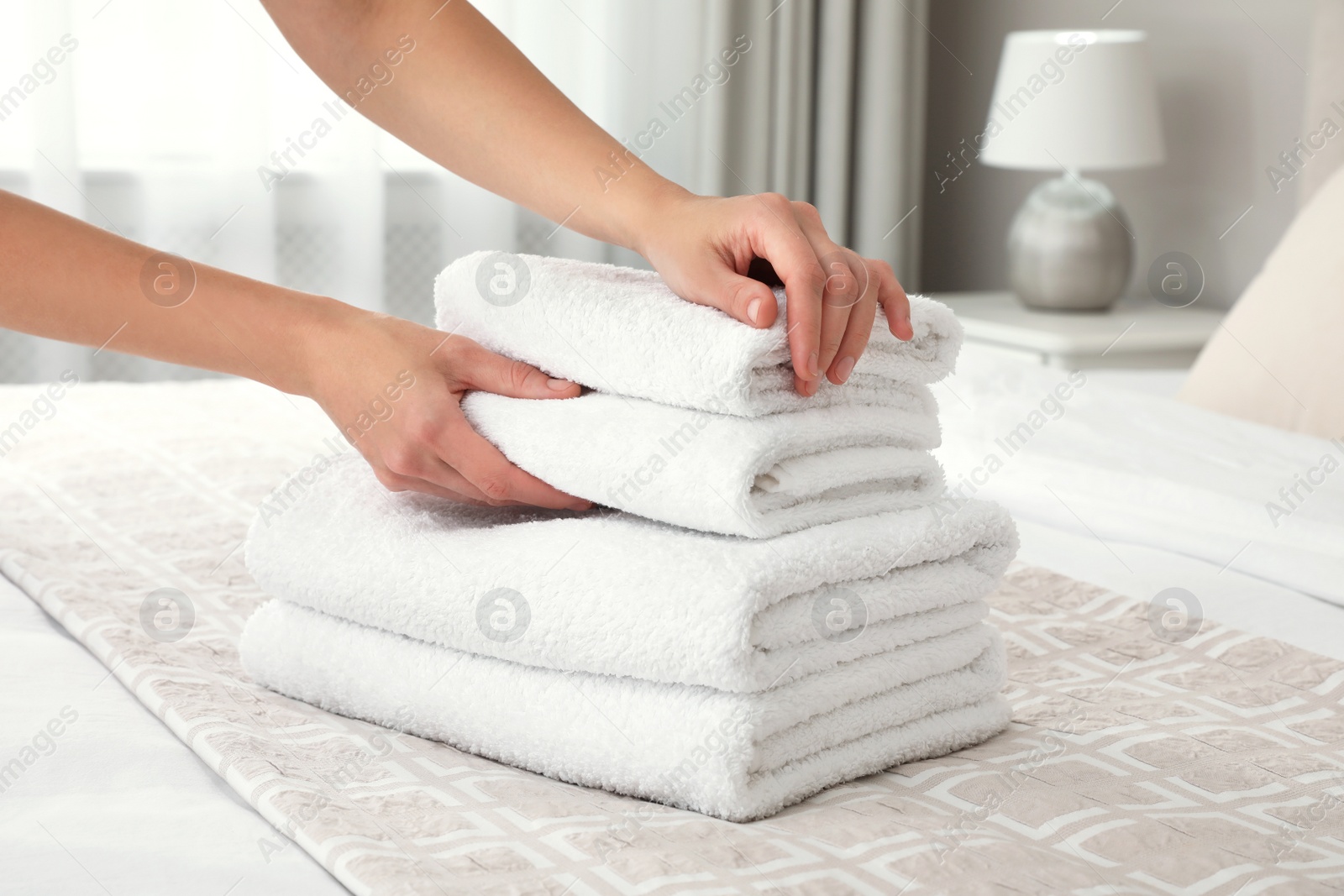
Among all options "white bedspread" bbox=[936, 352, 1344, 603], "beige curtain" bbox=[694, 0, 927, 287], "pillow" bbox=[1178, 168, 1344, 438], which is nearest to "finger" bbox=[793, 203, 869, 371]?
"white bedspread" bbox=[936, 352, 1344, 603]

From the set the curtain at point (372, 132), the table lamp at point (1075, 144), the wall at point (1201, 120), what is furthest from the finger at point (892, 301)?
the curtain at point (372, 132)

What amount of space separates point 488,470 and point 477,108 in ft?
1.06

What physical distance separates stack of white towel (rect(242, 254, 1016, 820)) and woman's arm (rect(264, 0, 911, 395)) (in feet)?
0.08

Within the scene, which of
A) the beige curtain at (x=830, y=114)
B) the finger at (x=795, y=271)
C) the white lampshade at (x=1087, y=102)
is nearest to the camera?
the finger at (x=795, y=271)

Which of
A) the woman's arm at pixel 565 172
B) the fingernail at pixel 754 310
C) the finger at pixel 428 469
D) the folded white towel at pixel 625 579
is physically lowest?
the folded white towel at pixel 625 579

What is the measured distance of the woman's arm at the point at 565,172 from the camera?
0.70 metres

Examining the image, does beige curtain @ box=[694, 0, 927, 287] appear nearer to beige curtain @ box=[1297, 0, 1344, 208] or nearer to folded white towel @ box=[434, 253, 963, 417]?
beige curtain @ box=[1297, 0, 1344, 208]

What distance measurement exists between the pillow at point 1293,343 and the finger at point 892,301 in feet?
3.46

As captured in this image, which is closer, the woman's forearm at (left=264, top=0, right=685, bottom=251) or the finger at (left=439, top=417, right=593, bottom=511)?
the finger at (left=439, top=417, right=593, bottom=511)

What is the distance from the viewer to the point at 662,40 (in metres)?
3.33

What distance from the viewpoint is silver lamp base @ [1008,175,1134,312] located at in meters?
2.69

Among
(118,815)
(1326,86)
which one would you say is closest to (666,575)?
(118,815)

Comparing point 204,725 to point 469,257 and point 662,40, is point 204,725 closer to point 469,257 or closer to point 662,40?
point 469,257

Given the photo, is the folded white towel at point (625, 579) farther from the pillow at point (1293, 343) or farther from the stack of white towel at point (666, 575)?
the pillow at point (1293, 343)
